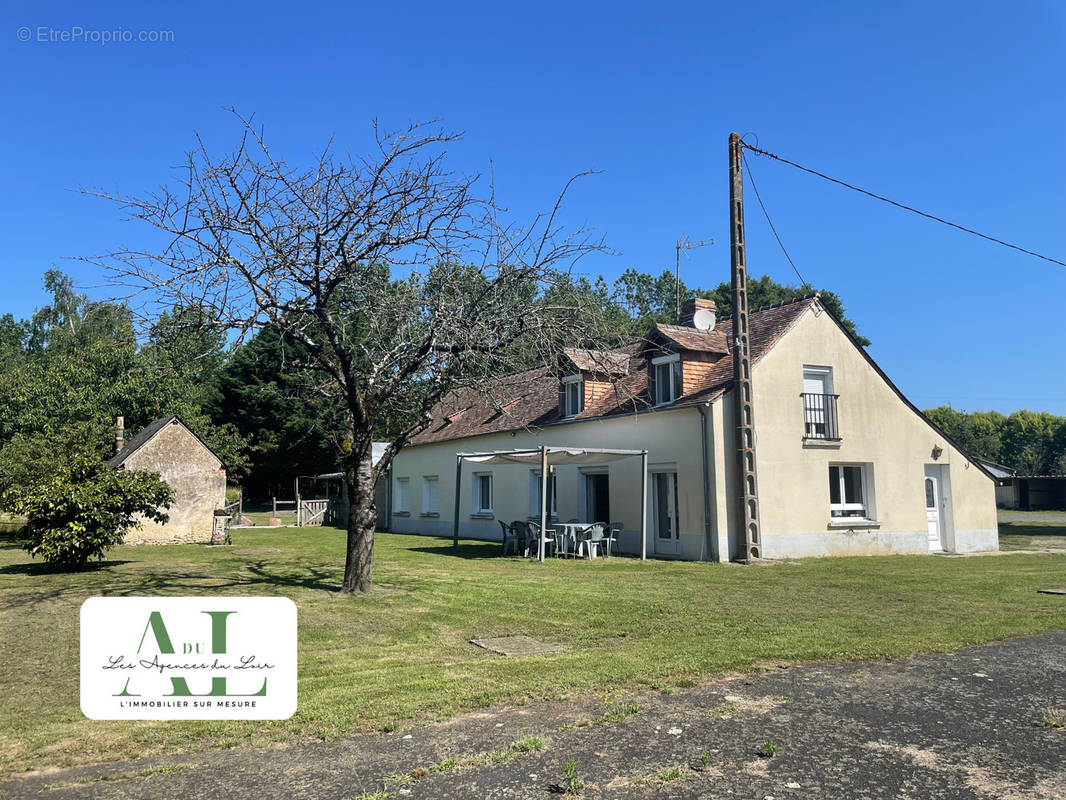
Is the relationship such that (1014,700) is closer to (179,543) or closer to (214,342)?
(214,342)

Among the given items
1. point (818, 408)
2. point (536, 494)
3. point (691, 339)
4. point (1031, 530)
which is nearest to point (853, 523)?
point (818, 408)

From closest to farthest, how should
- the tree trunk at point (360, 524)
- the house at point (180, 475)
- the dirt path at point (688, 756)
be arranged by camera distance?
1. the dirt path at point (688, 756)
2. the tree trunk at point (360, 524)
3. the house at point (180, 475)

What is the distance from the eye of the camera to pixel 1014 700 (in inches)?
216

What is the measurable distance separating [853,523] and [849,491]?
3.28 feet

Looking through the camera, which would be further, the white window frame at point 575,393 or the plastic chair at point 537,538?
the white window frame at point 575,393

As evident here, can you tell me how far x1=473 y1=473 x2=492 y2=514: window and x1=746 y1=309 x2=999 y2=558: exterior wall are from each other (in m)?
10.7

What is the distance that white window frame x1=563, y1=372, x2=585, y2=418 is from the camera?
864 inches

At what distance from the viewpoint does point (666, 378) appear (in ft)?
64.0

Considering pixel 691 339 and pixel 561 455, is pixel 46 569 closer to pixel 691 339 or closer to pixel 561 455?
pixel 561 455

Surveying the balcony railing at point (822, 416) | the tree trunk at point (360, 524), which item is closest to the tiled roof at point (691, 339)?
the balcony railing at point (822, 416)

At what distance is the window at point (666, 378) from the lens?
1898cm

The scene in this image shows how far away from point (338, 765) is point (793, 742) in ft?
8.72

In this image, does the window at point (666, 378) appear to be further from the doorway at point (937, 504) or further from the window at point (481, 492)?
the window at point (481, 492)

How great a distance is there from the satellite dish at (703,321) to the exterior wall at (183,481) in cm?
1613
